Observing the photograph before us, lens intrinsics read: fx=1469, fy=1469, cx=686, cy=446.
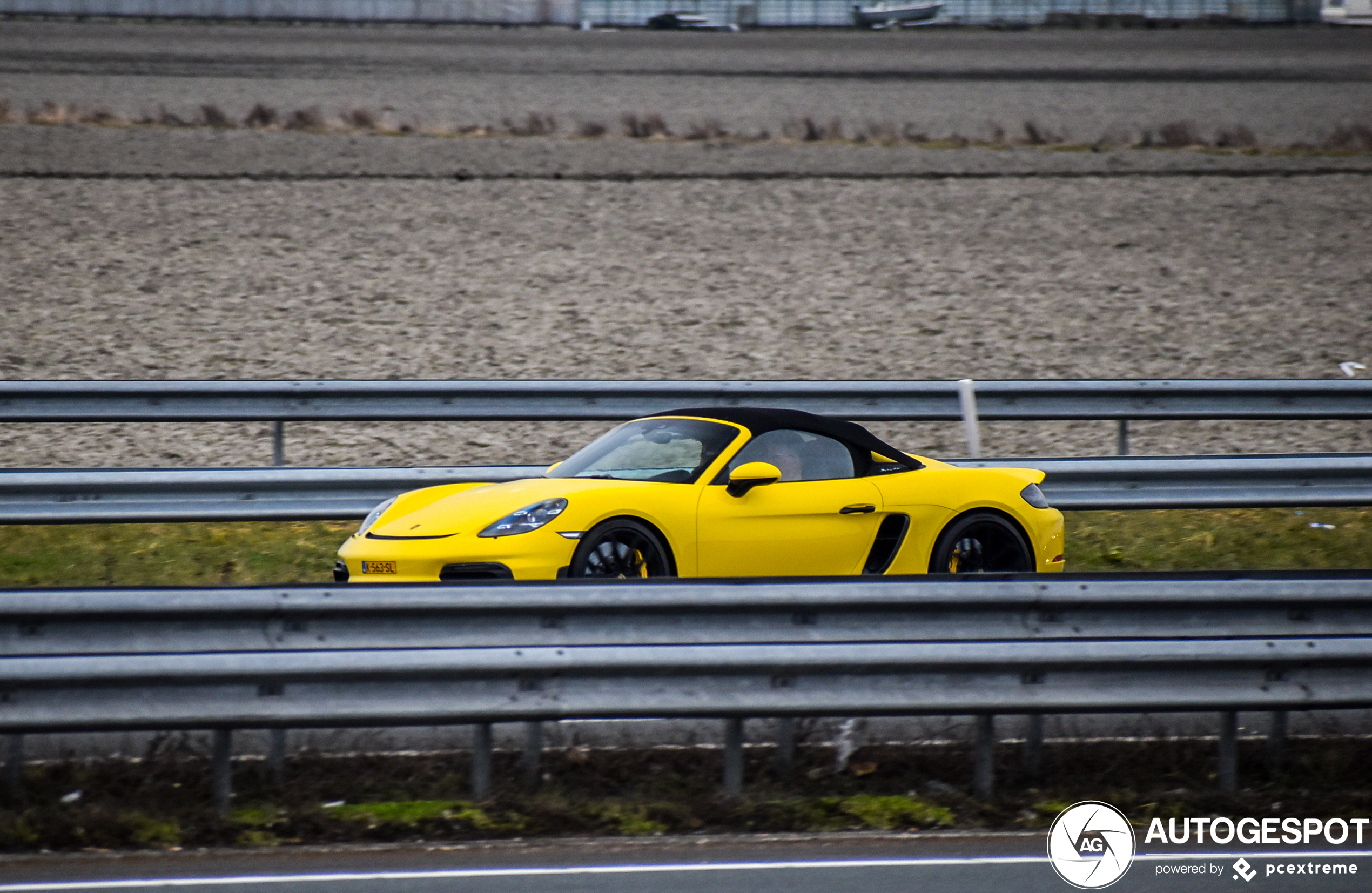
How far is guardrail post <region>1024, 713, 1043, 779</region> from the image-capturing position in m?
5.93

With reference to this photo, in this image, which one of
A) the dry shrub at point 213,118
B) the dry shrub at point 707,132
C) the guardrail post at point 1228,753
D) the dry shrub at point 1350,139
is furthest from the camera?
the dry shrub at point 1350,139

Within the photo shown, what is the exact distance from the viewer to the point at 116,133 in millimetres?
22406

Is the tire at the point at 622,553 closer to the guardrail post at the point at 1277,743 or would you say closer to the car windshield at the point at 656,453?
the car windshield at the point at 656,453

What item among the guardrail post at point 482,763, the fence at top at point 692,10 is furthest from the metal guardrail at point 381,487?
the fence at top at point 692,10

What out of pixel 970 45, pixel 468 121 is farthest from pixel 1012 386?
pixel 970 45

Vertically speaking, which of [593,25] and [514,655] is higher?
[593,25]

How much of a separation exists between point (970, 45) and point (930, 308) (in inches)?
950

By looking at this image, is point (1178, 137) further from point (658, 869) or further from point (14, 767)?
point (14, 767)

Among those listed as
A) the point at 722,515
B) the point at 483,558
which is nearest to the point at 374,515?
the point at 483,558

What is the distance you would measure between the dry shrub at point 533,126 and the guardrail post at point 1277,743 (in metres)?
19.7

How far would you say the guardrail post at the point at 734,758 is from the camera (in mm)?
5602

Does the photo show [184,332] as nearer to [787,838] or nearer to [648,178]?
[648,178]

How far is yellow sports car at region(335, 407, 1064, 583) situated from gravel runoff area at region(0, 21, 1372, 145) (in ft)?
58.0

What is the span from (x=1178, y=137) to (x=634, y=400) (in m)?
16.7
